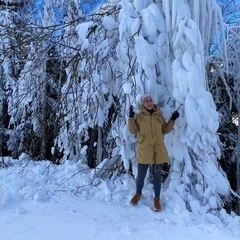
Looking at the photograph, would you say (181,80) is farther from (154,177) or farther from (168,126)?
(154,177)

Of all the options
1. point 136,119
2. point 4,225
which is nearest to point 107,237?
point 4,225

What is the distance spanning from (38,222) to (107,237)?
29.4 inches

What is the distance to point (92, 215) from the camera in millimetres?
2912

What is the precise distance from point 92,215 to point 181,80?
180 cm

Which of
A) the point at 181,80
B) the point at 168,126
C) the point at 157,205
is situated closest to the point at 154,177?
the point at 157,205

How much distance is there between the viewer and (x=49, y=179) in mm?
4086

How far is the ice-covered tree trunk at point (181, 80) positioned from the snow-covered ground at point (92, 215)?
336 mm

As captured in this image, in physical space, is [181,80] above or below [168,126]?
above

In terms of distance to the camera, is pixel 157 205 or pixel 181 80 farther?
pixel 181 80

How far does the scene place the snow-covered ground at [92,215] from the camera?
2.50 m

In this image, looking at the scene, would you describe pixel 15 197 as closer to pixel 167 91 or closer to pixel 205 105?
pixel 167 91

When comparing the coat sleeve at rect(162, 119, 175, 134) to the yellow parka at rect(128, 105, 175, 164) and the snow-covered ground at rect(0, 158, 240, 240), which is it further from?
the snow-covered ground at rect(0, 158, 240, 240)

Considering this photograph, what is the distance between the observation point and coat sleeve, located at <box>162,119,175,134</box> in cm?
321

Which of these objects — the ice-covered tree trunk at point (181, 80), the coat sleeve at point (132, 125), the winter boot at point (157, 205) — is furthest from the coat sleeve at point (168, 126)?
the winter boot at point (157, 205)
